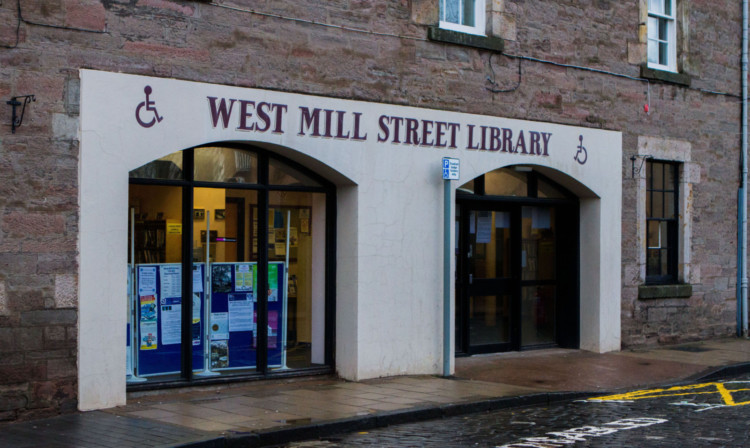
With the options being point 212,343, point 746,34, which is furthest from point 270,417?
point 746,34

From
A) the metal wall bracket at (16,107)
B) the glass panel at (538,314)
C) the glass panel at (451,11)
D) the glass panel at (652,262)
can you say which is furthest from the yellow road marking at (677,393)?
the metal wall bracket at (16,107)

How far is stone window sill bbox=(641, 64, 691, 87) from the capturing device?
15.6 meters

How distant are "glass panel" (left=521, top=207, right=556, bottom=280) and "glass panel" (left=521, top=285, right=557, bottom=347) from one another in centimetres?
22

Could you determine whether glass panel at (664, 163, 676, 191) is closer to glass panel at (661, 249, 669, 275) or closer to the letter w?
glass panel at (661, 249, 669, 275)

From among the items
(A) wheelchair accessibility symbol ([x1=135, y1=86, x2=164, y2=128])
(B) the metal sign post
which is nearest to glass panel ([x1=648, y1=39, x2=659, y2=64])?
(B) the metal sign post

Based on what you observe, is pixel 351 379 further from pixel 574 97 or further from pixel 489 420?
pixel 574 97

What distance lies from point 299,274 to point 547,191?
4678mm

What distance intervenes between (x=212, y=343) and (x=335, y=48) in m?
3.72

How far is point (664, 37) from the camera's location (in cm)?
1630

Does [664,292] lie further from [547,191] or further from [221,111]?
[221,111]

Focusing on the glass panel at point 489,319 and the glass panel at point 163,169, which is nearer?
the glass panel at point 163,169

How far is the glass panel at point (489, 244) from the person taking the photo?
14.2 metres

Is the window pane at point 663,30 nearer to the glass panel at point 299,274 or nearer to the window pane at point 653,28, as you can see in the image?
the window pane at point 653,28

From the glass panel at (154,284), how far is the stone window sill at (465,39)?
13.2 ft
